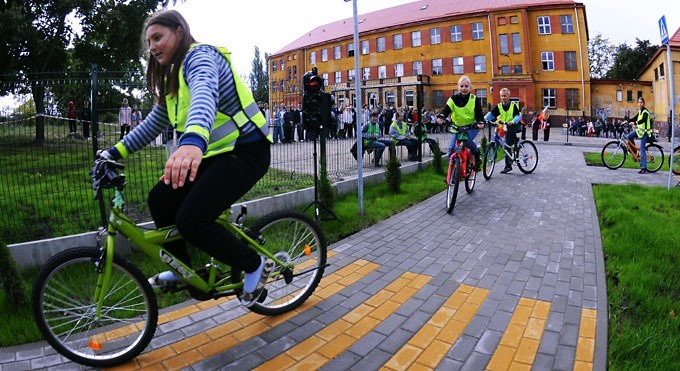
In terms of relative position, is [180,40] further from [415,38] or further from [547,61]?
[415,38]

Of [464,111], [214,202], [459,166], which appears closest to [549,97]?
[464,111]

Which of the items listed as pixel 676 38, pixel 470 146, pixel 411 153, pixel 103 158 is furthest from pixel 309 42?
pixel 103 158

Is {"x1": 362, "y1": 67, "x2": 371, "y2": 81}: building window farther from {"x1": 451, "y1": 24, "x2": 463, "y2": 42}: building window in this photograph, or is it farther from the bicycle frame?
the bicycle frame

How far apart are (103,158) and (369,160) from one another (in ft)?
30.3

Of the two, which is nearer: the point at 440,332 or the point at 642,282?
the point at 440,332

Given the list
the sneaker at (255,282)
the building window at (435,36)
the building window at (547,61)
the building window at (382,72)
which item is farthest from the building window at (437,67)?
the sneaker at (255,282)

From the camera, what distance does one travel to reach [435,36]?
170ft

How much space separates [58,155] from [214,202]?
3.71m

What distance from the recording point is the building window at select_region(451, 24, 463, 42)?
50219mm

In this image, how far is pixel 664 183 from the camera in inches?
374

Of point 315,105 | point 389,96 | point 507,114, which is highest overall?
point 389,96

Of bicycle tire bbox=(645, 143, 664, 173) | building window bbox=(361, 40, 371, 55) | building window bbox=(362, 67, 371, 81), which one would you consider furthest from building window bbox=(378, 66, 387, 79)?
bicycle tire bbox=(645, 143, 664, 173)

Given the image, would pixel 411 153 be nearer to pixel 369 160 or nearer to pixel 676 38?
pixel 369 160

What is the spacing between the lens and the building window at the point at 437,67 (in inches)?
2041
